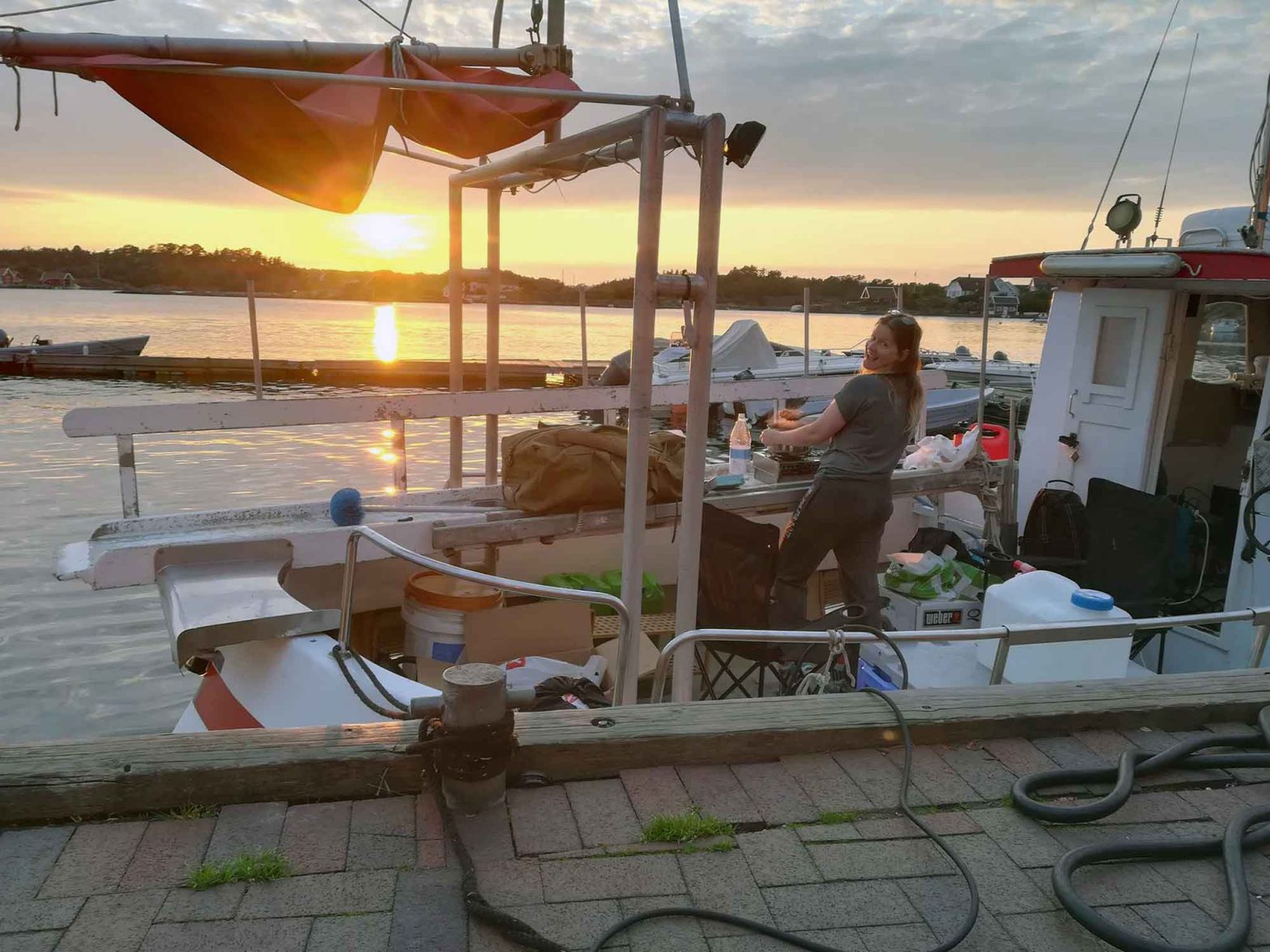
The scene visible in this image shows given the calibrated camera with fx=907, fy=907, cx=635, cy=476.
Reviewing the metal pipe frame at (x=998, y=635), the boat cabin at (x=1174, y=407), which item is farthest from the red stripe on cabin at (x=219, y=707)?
the boat cabin at (x=1174, y=407)

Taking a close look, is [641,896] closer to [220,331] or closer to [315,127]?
[315,127]

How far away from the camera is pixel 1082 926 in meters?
2.07

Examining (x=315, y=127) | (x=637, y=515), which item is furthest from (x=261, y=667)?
(x=315, y=127)

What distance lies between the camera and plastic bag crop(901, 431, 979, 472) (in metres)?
6.73

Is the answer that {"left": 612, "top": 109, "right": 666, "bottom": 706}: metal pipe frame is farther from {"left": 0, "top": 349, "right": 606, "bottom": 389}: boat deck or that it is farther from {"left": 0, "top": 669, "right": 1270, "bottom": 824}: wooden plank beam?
{"left": 0, "top": 349, "right": 606, "bottom": 389}: boat deck

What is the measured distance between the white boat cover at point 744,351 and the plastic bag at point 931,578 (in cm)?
1709

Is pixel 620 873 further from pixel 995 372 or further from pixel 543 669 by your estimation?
pixel 995 372

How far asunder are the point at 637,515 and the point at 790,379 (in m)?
3.42

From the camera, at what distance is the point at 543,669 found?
4.69 meters

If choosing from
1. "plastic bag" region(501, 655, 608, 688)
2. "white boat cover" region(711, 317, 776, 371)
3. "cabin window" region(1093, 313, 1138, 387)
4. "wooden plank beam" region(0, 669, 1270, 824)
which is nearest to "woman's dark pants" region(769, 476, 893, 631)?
"plastic bag" region(501, 655, 608, 688)

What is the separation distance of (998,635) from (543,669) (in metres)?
2.27

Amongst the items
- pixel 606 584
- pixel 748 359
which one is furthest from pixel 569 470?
pixel 748 359

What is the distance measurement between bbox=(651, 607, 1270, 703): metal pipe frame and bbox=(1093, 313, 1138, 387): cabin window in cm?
320

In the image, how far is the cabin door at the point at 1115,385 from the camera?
6.50 m
